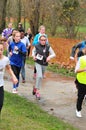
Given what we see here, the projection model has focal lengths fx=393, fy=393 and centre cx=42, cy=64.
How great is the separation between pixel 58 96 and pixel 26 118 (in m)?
2.71

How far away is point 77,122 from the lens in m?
8.20

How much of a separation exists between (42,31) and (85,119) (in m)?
4.45

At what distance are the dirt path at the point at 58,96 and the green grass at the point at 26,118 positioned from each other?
1.00 ft

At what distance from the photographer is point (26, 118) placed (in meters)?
7.90

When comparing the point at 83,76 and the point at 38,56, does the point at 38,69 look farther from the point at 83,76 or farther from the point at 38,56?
the point at 83,76

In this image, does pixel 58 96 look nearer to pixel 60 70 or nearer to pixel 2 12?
pixel 60 70

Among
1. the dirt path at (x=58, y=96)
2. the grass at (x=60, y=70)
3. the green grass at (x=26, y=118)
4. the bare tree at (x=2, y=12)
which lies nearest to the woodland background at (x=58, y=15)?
the bare tree at (x=2, y=12)

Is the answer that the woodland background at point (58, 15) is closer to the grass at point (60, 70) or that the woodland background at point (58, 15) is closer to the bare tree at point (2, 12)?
the bare tree at point (2, 12)

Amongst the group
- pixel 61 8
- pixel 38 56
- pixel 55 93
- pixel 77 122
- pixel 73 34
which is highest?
pixel 38 56

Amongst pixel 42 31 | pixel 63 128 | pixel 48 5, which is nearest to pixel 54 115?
pixel 63 128

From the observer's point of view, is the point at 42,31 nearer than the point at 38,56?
No

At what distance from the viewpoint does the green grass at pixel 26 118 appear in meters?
7.26

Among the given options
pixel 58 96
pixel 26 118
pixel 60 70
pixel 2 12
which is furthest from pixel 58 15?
pixel 26 118

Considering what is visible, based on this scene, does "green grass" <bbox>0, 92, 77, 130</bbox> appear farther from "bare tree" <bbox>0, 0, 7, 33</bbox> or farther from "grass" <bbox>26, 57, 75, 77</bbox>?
"bare tree" <bbox>0, 0, 7, 33</bbox>
